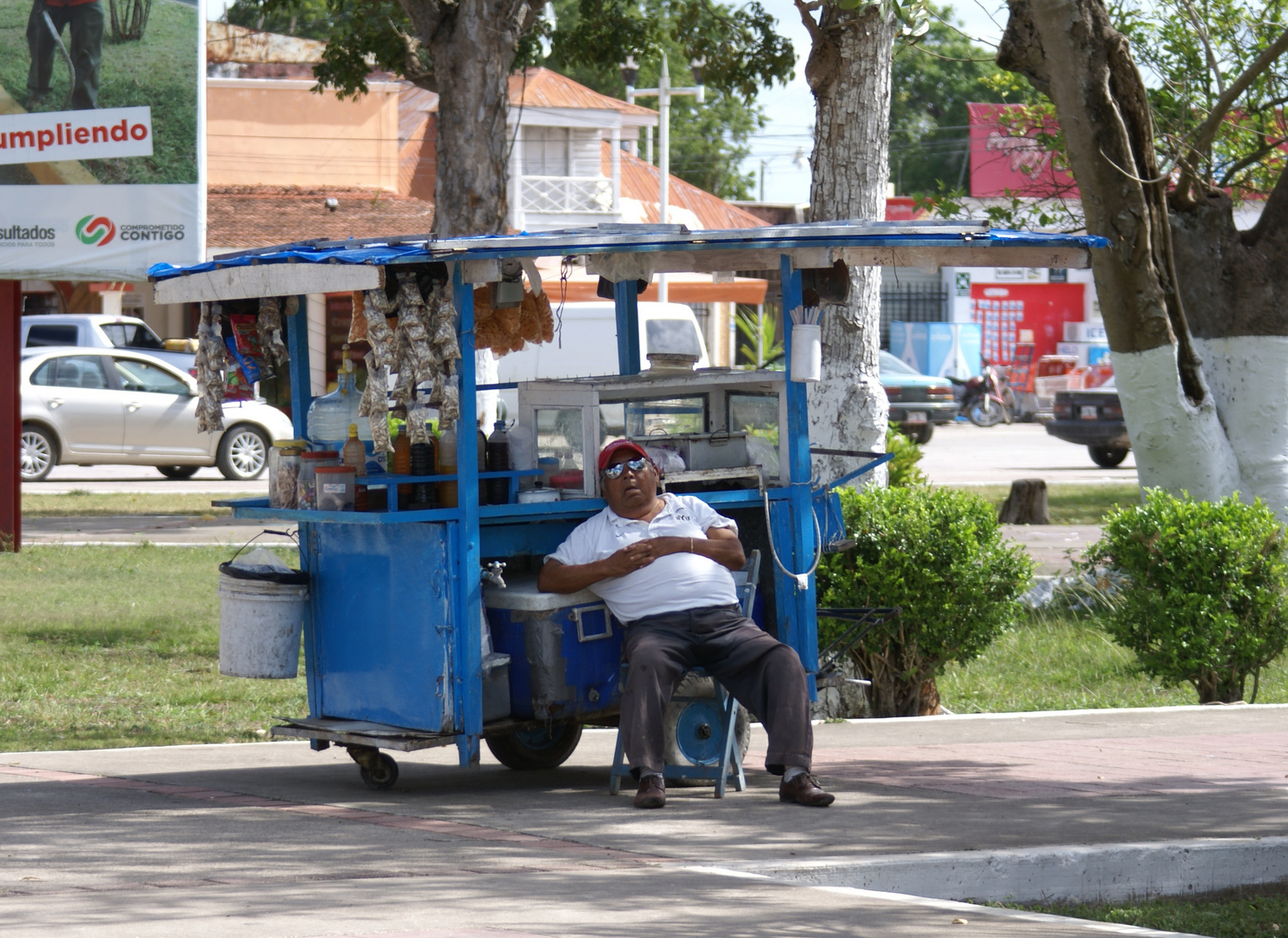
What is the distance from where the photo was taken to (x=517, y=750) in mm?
7461

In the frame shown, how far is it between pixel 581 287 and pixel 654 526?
71.9 feet

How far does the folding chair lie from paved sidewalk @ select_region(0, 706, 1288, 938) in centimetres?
11

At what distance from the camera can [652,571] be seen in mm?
6812

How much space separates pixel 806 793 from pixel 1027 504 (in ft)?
38.4

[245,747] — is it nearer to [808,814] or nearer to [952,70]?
[808,814]

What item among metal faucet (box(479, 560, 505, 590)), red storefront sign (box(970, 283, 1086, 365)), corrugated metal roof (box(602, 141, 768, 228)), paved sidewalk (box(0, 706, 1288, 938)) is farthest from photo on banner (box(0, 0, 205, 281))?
red storefront sign (box(970, 283, 1086, 365))

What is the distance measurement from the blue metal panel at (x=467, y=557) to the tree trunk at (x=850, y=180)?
3.43m

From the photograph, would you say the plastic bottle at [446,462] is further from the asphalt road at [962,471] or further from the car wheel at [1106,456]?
the car wheel at [1106,456]

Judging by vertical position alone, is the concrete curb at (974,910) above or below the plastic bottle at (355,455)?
below

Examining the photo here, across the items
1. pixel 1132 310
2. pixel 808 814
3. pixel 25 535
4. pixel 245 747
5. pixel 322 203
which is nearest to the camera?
A: pixel 808 814

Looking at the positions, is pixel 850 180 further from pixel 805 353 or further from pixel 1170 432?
pixel 805 353

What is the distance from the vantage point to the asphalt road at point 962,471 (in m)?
20.9

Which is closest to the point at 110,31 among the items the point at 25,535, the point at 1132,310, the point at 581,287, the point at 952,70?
the point at 25,535

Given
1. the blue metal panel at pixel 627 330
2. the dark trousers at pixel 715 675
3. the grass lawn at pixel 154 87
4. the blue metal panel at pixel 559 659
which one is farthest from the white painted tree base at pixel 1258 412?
the grass lawn at pixel 154 87
